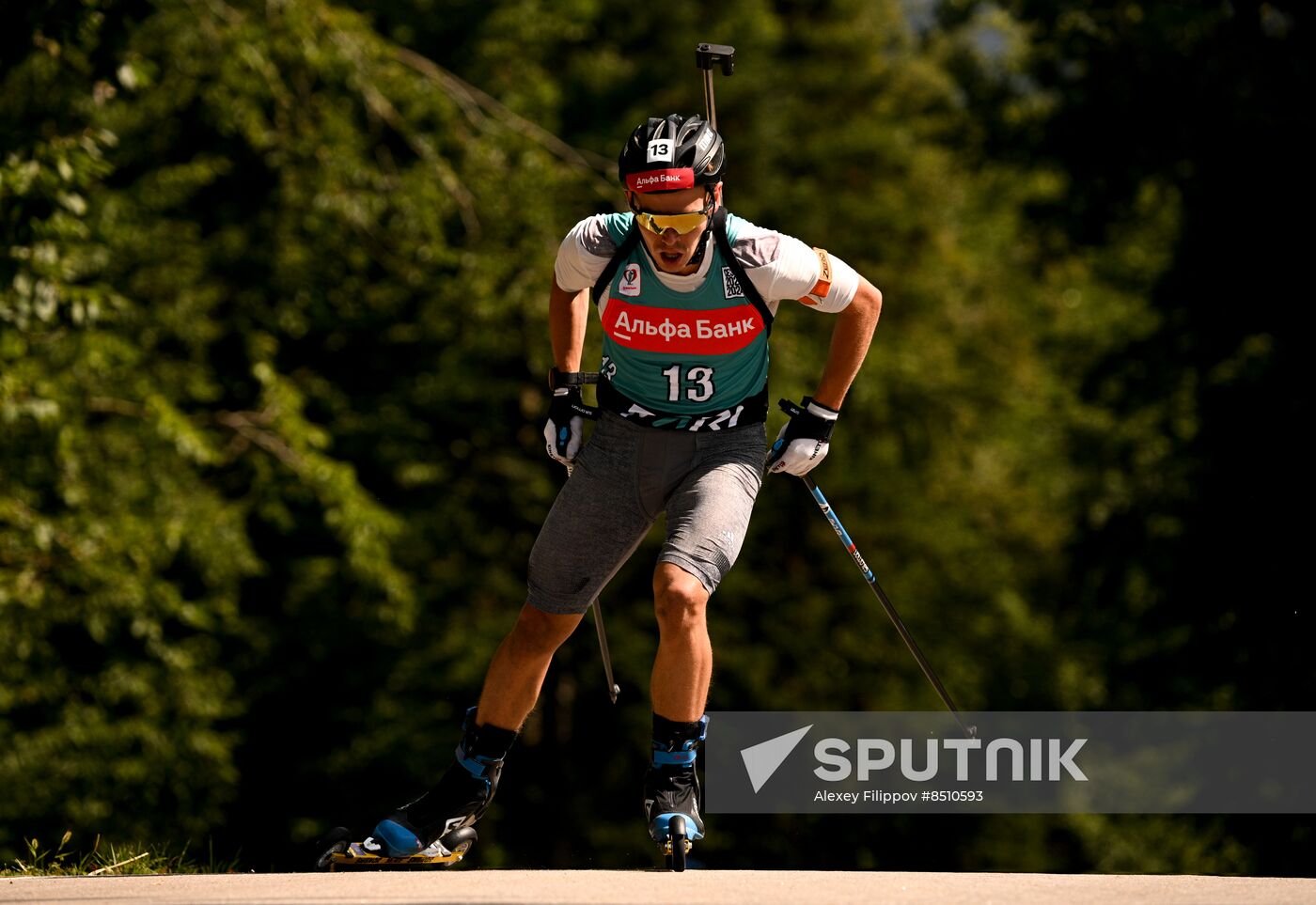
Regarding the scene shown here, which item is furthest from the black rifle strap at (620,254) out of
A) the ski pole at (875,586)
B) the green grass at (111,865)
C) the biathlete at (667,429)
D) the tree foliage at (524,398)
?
the tree foliage at (524,398)

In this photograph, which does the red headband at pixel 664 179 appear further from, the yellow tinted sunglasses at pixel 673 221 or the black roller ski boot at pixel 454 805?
the black roller ski boot at pixel 454 805

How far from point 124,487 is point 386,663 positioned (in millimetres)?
5933

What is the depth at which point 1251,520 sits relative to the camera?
584 inches

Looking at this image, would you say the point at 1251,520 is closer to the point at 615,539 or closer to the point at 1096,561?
the point at 1096,561

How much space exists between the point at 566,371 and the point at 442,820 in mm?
1501

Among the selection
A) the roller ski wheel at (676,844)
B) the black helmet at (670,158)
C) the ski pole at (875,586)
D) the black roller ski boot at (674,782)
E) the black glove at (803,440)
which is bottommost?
the roller ski wheel at (676,844)

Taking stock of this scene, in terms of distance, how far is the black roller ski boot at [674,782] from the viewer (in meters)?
5.29

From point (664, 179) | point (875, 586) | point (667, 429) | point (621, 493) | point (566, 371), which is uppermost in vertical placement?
point (664, 179)

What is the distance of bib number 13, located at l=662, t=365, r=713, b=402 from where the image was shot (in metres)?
5.40

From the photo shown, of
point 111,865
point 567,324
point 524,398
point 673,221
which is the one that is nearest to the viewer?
point 673,221

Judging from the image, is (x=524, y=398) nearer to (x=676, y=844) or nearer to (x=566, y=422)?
(x=566, y=422)

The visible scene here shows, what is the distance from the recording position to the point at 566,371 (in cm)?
585

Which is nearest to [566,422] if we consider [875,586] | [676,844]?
[875,586]

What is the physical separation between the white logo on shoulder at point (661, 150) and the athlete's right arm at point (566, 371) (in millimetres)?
653
